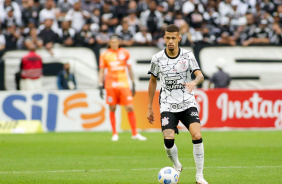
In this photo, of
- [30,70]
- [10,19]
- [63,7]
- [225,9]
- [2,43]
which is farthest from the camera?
[225,9]

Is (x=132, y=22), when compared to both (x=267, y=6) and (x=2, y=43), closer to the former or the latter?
(x=2, y=43)

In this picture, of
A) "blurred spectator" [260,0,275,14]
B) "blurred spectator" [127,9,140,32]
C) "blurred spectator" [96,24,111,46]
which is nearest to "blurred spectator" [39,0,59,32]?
"blurred spectator" [96,24,111,46]

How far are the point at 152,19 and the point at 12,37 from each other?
207 inches

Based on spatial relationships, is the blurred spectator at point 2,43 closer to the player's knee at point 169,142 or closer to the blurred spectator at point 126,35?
the blurred spectator at point 126,35

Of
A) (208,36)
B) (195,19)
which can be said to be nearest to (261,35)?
(208,36)

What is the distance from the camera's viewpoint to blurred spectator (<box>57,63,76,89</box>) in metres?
22.1

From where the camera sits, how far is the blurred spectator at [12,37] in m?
23.1

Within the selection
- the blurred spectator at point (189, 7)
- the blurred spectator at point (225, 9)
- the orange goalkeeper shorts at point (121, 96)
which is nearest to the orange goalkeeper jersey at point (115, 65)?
the orange goalkeeper shorts at point (121, 96)

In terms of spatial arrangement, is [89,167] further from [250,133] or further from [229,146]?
[250,133]

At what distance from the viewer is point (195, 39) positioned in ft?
78.3

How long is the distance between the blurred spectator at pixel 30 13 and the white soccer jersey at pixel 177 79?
16.0 metres

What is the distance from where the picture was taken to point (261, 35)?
950 inches

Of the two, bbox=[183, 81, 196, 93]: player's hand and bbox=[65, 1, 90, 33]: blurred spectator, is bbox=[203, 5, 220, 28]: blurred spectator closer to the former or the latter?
bbox=[65, 1, 90, 33]: blurred spectator

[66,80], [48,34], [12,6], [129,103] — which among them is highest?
[12,6]
